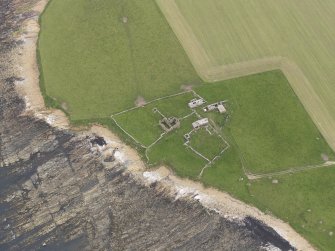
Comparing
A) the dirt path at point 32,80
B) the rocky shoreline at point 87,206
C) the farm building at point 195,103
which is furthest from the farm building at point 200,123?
the dirt path at point 32,80

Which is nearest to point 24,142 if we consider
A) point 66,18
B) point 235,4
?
point 66,18

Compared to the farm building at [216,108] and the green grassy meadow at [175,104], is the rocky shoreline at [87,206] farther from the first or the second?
the farm building at [216,108]

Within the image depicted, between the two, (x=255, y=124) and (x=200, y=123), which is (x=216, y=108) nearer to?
(x=200, y=123)

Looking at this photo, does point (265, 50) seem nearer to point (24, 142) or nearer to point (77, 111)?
point (77, 111)

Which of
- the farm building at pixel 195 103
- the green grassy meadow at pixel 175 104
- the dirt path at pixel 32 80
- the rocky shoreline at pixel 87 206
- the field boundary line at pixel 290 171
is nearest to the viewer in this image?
the rocky shoreline at pixel 87 206

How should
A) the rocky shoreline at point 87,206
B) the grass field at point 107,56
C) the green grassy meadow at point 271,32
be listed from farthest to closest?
1. the green grassy meadow at point 271,32
2. the grass field at point 107,56
3. the rocky shoreline at point 87,206

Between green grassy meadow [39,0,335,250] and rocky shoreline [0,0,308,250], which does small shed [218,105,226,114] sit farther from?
rocky shoreline [0,0,308,250]
